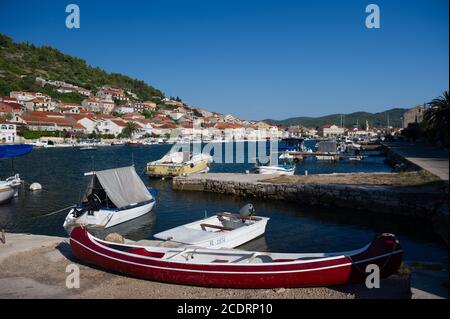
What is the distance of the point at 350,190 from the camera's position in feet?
→ 71.1

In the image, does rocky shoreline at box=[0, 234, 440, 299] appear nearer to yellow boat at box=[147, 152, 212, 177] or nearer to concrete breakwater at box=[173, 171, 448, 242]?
concrete breakwater at box=[173, 171, 448, 242]

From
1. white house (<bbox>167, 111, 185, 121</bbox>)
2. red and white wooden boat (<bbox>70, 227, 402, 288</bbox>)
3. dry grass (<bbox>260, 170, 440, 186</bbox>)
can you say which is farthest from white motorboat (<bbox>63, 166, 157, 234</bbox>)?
white house (<bbox>167, 111, 185, 121</bbox>)

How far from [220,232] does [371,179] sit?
1571cm

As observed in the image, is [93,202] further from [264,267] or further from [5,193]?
[264,267]

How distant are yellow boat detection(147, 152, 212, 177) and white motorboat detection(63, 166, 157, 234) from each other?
13897mm

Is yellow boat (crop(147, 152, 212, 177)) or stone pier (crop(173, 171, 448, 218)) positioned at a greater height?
yellow boat (crop(147, 152, 212, 177))

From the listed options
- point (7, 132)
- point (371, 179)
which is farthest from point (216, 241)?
point (7, 132)

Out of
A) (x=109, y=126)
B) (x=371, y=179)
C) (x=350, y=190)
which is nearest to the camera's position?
(x=350, y=190)

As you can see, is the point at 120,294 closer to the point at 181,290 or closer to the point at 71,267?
the point at 181,290

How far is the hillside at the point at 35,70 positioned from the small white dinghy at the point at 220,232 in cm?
12831

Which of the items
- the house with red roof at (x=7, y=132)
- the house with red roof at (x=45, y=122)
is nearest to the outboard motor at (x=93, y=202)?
the house with red roof at (x=7, y=132)

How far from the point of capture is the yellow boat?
34.1 m
